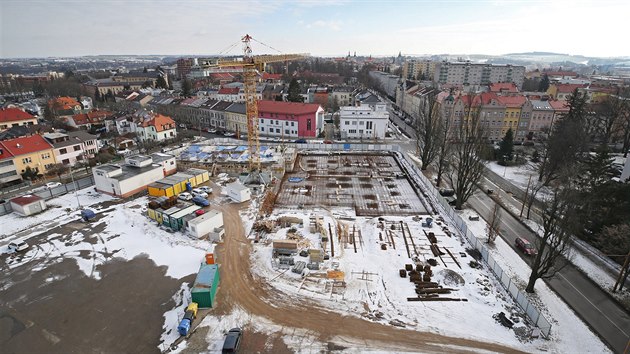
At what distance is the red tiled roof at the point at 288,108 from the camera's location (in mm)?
60344

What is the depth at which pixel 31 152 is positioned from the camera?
40.1 metres

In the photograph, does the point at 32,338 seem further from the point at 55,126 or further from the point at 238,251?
the point at 55,126

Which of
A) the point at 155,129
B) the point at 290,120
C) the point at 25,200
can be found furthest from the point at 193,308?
the point at 290,120

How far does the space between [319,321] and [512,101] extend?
5759cm

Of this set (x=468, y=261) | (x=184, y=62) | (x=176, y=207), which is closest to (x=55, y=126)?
(x=176, y=207)

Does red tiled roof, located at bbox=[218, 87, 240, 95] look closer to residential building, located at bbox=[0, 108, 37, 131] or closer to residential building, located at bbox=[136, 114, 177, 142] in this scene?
residential building, located at bbox=[136, 114, 177, 142]

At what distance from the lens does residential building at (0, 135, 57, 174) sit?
3900cm

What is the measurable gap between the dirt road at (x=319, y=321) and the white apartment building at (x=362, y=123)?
137 ft

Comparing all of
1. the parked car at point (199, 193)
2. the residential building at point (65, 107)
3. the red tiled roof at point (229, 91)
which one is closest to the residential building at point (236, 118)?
the red tiled roof at point (229, 91)

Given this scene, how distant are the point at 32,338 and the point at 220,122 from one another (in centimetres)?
5472

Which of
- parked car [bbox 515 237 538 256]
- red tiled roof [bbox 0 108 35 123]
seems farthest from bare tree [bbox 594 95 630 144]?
red tiled roof [bbox 0 108 35 123]

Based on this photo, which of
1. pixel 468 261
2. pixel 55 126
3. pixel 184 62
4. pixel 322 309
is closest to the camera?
pixel 322 309

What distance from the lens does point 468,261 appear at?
23.9 m

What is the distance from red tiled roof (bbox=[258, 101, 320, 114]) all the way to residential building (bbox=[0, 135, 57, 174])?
111 ft
